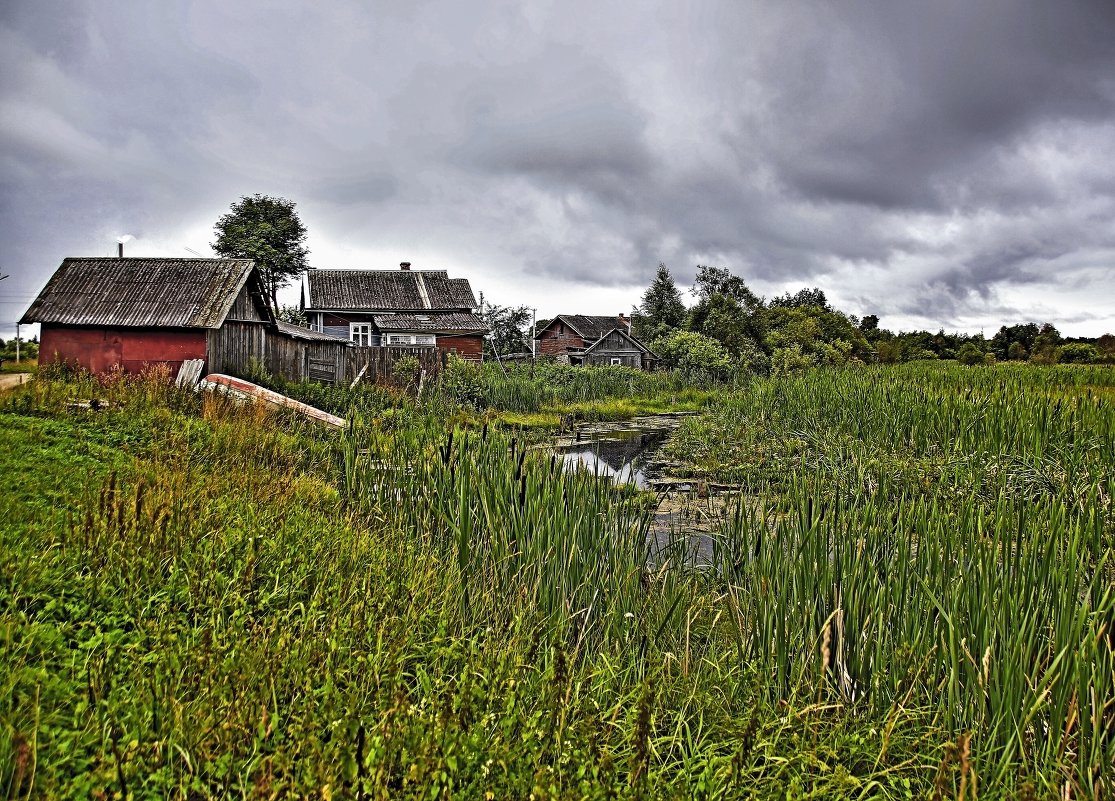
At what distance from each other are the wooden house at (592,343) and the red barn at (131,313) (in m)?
26.8

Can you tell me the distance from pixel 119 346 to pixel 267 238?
106ft

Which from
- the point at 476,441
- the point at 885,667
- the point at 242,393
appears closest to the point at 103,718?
the point at 885,667

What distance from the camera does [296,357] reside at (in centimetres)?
1862

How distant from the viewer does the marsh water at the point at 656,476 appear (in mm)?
5180

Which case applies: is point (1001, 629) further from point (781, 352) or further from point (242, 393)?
point (781, 352)

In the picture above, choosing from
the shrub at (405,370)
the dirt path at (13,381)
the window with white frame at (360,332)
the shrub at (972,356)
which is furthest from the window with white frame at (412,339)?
the shrub at (972,356)

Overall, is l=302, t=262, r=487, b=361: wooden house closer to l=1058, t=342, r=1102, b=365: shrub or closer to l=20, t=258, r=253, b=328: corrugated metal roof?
l=20, t=258, r=253, b=328: corrugated metal roof

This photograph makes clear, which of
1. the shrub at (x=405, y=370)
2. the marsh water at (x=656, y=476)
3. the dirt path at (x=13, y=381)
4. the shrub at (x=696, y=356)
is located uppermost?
the shrub at (x=696, y=356)

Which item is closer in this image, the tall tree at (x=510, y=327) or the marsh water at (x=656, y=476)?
the marsh water at (x=656, y=476)

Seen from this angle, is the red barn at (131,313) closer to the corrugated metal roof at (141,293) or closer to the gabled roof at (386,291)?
the corrugated metal roof at (141,293)

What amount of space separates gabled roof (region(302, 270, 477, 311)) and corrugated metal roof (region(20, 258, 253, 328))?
16165 millimetres

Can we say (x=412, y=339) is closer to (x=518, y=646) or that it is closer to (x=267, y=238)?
(x=267, y=238)

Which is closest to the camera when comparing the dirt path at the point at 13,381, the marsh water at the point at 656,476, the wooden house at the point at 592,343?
the marsh water at the point at 656,476

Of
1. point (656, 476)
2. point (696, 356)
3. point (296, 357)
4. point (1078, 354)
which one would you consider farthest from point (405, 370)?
point (1078, 354)
